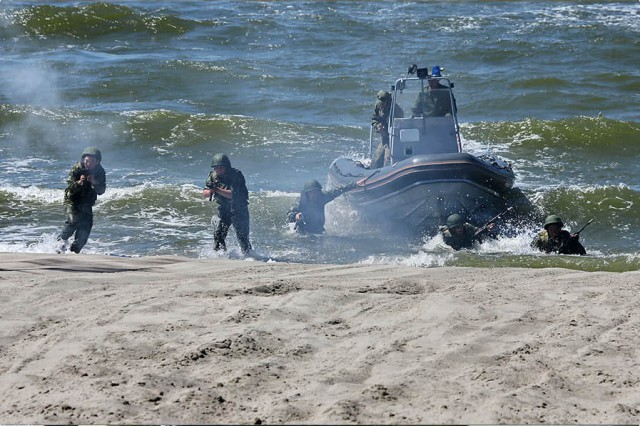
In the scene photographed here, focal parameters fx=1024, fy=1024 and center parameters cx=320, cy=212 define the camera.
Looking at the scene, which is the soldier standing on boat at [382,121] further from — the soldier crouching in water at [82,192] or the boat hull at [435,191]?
the soldier crouching in water at [82,192]

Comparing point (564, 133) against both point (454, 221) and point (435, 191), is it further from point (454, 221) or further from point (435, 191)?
point (454, 221)

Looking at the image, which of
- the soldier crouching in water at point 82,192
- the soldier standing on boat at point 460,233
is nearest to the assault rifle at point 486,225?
the soldier standing on boat at point 460,233

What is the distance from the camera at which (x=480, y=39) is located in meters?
28.0

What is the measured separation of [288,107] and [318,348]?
55.9 ft

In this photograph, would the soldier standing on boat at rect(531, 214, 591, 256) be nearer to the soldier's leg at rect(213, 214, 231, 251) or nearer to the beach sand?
the beach sand

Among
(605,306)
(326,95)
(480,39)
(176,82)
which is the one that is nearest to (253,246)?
(605,306)

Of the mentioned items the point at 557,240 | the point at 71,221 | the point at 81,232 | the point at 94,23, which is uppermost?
the point at 94,23

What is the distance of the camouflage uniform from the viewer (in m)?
12.9

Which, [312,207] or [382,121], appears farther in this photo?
[382,121]

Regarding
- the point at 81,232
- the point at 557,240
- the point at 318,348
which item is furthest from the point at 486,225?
the point at 318,348

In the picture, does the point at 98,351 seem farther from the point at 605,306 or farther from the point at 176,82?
the point at 176,82

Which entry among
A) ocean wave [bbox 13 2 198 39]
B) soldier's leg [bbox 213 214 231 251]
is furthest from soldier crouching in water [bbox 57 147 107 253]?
ocean wave [bbox 13 2 198 39]

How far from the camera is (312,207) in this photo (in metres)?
12.9

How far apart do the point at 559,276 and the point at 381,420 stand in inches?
153
